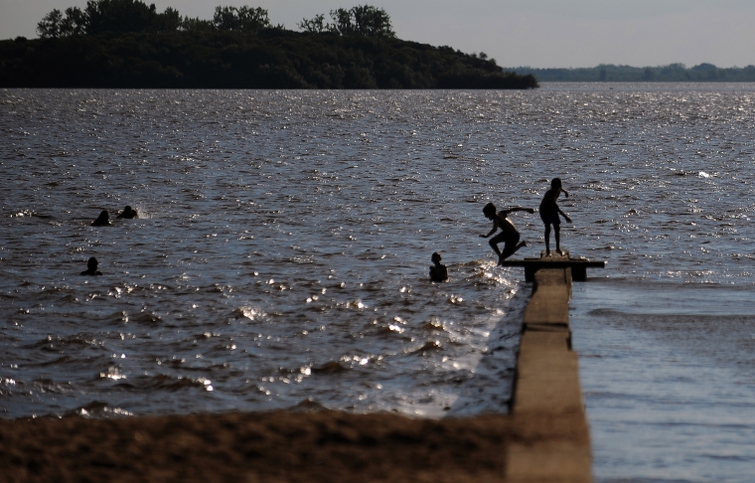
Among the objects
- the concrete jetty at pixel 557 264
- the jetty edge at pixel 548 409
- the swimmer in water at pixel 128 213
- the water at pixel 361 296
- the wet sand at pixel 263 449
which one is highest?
the jetty edge at pixel 548 409

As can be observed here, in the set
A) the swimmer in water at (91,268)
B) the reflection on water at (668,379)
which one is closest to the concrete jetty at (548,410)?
the reflection on water at (668,379)

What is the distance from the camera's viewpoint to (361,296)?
708 inches

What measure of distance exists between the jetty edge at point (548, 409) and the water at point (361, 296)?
643 mm

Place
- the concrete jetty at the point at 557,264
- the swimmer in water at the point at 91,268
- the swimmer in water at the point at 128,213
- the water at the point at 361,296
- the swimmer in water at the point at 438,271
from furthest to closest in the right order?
the swimmer in water at the point at 128,213, the swimmer in water at the point at 91,268, the swimmer in water at the point at 438,271, the concrete jetty at the point at 557,264, the water at the point at 361,296

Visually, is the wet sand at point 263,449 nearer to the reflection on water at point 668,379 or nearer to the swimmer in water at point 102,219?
the reflection on water at point 668,379

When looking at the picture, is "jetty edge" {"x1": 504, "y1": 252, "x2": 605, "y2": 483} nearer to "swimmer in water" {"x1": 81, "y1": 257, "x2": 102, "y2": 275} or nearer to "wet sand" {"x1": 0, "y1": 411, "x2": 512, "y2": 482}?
"wet sand" {"x1": 0, "y1": 411, "x2": 512, "y2": 482}

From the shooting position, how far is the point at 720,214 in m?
29.7

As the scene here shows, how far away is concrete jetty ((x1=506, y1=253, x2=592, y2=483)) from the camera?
7574mm

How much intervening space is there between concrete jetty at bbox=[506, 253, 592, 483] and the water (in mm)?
642

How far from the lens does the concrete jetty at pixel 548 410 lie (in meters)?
7.57

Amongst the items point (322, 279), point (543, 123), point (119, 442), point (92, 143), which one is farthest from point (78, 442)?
point (543, 123)

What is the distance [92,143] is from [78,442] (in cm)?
5595

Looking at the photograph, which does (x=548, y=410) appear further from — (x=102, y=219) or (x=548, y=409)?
(x=102, y=219)

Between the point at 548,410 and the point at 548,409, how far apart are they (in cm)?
3
